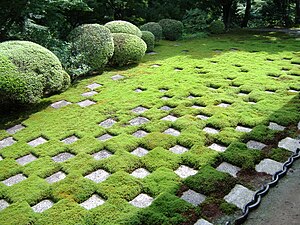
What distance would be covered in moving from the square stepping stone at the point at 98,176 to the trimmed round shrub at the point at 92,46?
3.84 meters

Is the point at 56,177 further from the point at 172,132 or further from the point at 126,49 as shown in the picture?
the point at 126,49

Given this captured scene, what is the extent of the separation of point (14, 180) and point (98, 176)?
1029mm

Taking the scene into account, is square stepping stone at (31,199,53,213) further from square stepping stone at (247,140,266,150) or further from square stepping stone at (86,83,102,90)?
square stepping stone at (86,83,102,90)

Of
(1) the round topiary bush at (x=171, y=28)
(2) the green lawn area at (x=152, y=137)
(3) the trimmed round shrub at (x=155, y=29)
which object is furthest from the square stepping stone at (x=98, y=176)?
(1) the round topiary bush at (x=171, y=28)

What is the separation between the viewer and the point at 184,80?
6738mm

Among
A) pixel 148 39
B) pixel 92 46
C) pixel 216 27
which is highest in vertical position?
pixel 92 46

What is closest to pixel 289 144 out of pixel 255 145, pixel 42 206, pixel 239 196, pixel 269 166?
pixel 255 145

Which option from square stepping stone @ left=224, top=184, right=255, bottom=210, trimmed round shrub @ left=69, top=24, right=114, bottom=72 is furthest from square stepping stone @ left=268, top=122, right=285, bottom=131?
trimmed round shrub @ left=69, top=24, right=114, bottom=72

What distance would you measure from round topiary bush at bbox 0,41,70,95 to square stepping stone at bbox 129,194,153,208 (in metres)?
3.26

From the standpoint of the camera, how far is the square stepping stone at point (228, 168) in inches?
139

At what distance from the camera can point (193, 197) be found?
316 cm

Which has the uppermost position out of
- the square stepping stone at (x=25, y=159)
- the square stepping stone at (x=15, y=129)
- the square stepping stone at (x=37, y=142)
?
the square stepping stone at (x=37, y=142)

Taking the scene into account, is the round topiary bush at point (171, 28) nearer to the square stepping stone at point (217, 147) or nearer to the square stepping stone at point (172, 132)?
the square stepping stone at point (172, 132)

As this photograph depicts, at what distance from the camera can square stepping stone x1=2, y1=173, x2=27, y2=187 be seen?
3.69 meters
